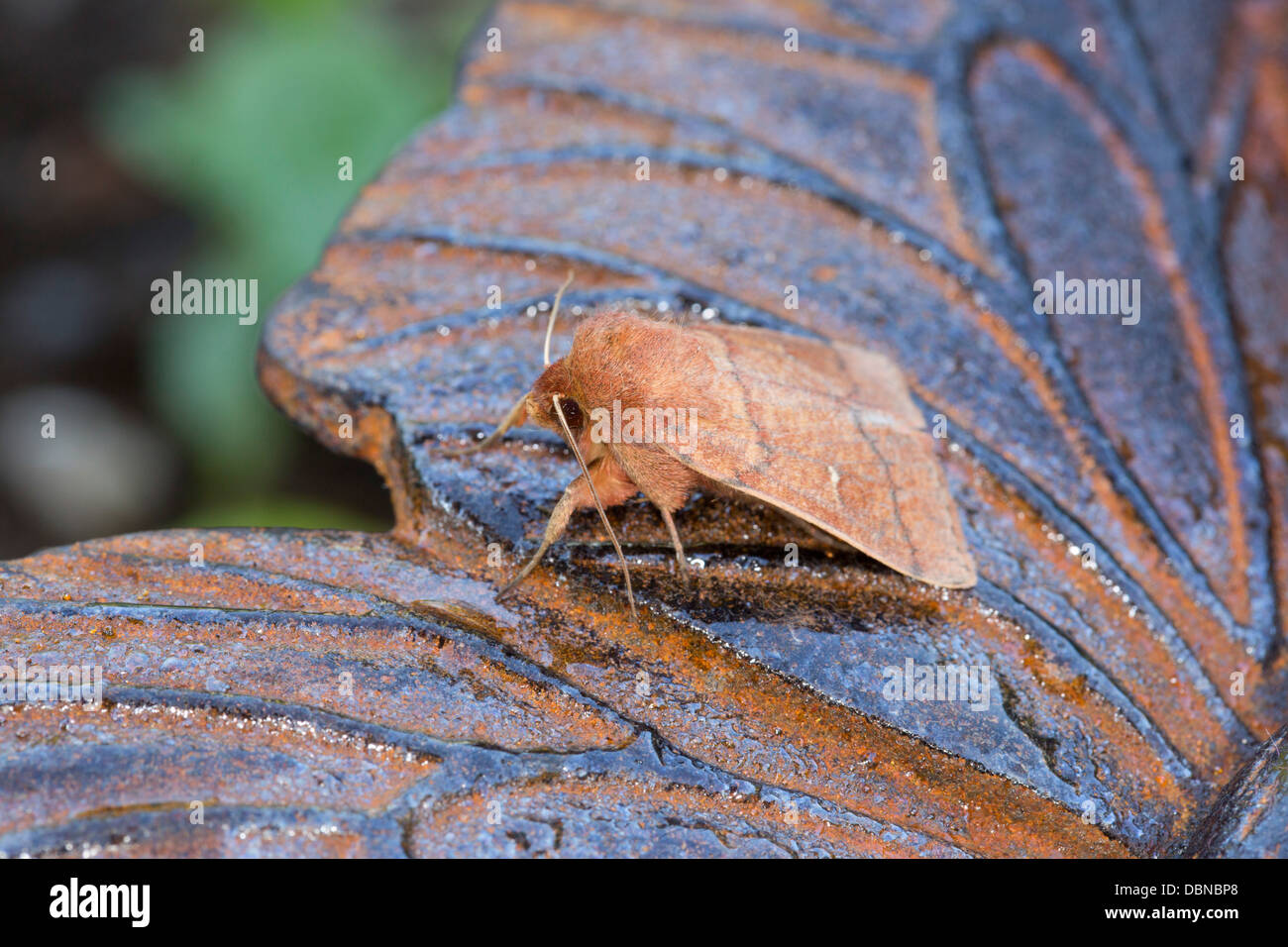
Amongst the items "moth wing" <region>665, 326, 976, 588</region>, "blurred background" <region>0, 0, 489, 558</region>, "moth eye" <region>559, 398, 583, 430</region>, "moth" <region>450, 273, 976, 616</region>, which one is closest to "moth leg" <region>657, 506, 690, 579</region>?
"moth" <region>450, 273, 976, 616</region>

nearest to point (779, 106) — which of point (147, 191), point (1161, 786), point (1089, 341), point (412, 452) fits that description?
point (1089, 341)

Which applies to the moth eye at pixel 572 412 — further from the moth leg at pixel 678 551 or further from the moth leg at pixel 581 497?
the moth leg at pixel 678 551

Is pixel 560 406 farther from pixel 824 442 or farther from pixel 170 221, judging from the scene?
pixel 170 221

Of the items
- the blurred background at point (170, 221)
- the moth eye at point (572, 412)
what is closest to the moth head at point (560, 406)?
the moth eye at point (572, 412)

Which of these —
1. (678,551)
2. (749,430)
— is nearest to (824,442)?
(749,430)

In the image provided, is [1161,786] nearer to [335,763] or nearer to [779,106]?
[335,763]
